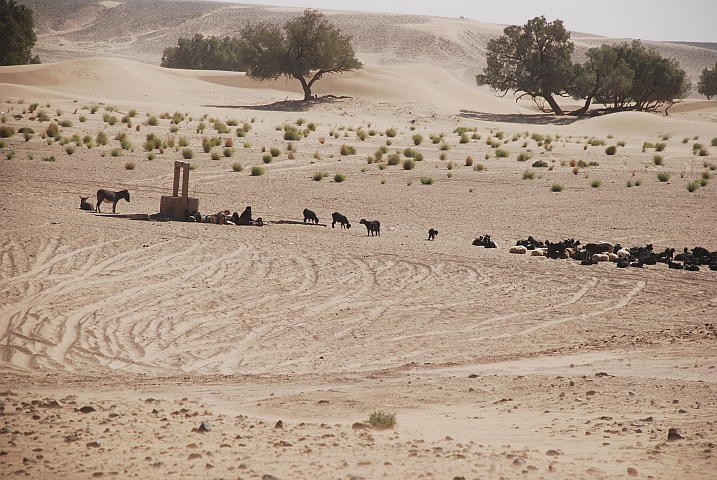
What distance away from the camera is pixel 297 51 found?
6750 centimetres

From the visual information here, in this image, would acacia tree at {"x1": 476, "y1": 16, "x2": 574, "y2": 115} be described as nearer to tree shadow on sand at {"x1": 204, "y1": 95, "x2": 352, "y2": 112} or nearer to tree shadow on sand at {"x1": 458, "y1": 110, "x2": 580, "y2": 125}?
tree shadow on sand at {"x1": 458, "y1": 110, "x2": 580, "y2": 125}

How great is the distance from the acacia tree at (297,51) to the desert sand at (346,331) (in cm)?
4055

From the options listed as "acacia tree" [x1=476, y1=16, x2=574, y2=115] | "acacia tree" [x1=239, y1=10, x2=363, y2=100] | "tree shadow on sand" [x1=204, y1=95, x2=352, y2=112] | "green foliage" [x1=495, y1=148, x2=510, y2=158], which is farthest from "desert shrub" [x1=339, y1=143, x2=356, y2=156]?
"acacia tree" [x1=476, y1=16, x2=574, y2=115]

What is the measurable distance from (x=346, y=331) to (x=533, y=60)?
66.0 meters

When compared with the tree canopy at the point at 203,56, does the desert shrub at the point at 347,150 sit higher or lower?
lower

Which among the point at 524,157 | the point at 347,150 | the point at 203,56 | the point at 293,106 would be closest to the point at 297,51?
the point at 293,106

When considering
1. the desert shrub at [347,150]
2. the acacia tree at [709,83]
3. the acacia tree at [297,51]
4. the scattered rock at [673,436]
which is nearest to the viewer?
the scattered rock at [673,436]

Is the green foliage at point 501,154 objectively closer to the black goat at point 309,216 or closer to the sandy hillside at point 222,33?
the black goat at point 309,216

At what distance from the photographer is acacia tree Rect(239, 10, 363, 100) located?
67.0 meters

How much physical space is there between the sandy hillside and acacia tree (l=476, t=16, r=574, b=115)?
151 ft

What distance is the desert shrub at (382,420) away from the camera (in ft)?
20.9

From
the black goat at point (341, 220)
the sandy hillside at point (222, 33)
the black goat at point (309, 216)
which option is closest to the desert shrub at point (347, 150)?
the black goat at point (309, 216)

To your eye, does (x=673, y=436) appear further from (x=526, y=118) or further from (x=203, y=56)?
(x=203, y=56)

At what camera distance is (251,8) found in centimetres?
19300
